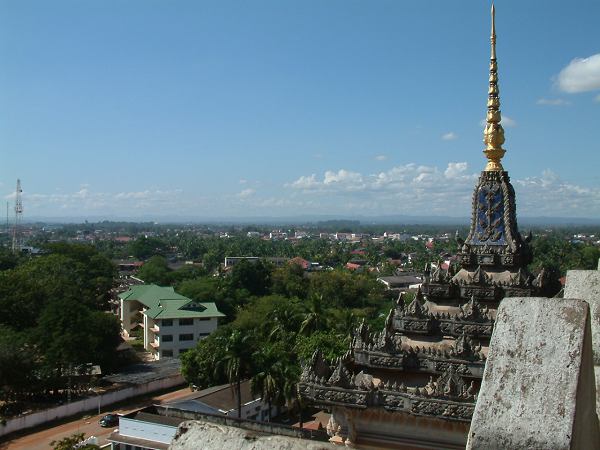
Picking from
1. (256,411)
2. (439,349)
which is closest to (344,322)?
(256,411)

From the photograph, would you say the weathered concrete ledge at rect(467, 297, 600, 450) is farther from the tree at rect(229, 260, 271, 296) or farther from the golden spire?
the tree at rect(229, 260, 271, 296)

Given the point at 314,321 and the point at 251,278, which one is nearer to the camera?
the point at 314,321

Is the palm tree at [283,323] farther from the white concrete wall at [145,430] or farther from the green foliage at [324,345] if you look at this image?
the white concrete wall at [145,430]

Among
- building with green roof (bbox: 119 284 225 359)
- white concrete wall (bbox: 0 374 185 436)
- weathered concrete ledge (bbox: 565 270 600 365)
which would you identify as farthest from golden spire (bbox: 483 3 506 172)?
building with green roof (bbox: 119 284 225 359)

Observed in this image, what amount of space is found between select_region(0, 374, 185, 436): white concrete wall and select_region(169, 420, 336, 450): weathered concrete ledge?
109 ft

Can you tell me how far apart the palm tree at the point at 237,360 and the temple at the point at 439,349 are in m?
13.0

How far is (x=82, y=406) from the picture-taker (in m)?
35.6

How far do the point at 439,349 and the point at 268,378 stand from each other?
13.3 metres

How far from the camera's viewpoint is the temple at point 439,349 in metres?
14.5

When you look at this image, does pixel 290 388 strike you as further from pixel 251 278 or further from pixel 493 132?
pixel 251 278

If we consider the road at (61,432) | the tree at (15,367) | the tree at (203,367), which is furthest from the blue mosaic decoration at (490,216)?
the tree at (15,367)

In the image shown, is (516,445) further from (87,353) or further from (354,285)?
(354,285)

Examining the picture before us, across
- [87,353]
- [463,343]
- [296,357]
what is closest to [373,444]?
[463,343]

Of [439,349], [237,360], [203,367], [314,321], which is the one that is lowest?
[203,367]
